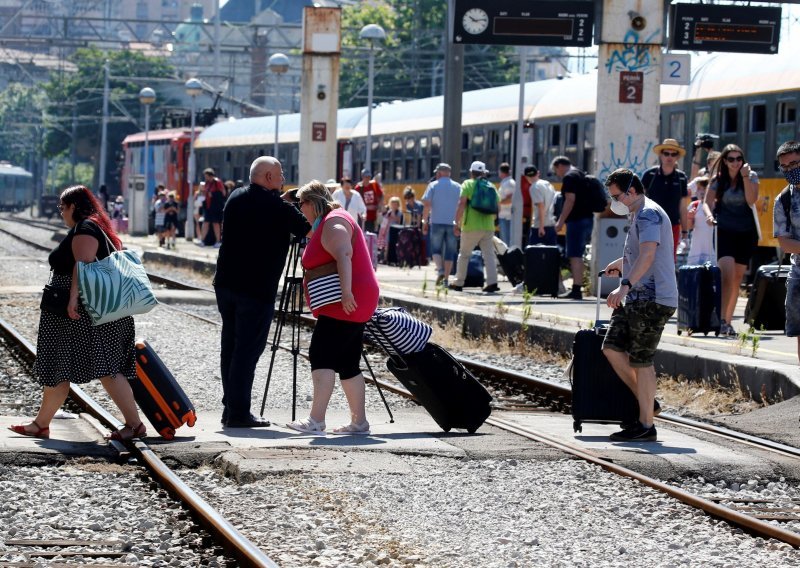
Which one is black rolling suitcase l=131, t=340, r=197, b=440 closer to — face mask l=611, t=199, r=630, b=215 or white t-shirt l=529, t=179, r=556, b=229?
face mask l=611, t=199, r=630, b=215

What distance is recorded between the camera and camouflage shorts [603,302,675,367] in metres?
10.3

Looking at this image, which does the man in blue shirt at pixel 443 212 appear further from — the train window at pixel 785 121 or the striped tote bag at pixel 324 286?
the striped tote bag at pixel 324 286

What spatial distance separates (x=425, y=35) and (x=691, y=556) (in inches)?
3333

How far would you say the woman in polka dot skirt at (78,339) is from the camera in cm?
983

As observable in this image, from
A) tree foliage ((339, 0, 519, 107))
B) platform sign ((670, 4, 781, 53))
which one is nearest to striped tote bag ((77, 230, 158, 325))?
platform sign ((670, 4, 781, 53))

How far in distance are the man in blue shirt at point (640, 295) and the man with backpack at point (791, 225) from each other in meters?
1.29

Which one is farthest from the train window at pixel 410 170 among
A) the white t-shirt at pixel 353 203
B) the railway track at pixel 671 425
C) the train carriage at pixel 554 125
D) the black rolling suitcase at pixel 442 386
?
the black rolling suitcase at pixel 442 386

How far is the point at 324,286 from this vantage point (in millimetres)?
10289

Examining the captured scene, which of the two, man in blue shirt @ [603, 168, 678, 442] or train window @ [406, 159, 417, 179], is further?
train window @ [406, 159, 417, 179]

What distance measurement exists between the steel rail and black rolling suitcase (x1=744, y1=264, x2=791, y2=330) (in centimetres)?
Answer: 654

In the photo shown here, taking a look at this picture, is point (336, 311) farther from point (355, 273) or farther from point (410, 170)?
point (410, 170)

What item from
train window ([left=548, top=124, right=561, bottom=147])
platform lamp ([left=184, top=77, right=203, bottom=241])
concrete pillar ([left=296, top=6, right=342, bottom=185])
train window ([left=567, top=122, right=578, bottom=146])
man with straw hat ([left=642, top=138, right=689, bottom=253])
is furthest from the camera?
platform lamp ([left=184, top=77, right=203, bottom=241])

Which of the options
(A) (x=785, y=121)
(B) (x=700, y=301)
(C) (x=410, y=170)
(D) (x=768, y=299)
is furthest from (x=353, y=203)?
(C) (x=410, y=170)

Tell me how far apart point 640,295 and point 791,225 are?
1634 millimetres
